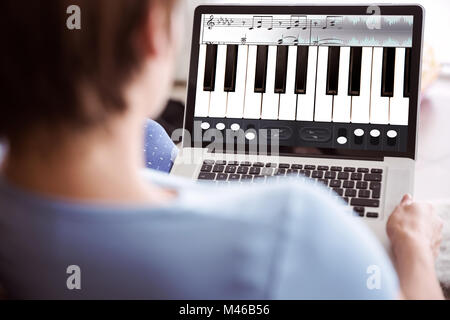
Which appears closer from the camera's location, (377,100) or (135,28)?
(135,28)

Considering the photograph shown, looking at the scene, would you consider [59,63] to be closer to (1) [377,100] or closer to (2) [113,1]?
(2) [113,1]

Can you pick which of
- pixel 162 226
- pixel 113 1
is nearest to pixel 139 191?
pixel 162 226

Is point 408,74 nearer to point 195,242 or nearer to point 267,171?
point 267,171

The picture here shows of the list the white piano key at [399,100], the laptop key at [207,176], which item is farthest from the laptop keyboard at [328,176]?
the white piano key at [399,100]

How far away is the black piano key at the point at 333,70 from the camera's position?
3.37ft

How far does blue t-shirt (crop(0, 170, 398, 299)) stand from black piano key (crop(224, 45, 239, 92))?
0.58 meters

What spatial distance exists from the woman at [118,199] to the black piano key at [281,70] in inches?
22.3

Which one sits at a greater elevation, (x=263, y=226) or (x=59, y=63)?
(x=59, y=63)

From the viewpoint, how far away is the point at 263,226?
0.47 m

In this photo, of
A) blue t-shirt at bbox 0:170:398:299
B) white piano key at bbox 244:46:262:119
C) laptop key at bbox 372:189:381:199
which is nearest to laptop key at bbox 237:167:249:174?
white piano key at bbox 244:46:262:119

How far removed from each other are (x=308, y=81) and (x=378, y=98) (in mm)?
122
